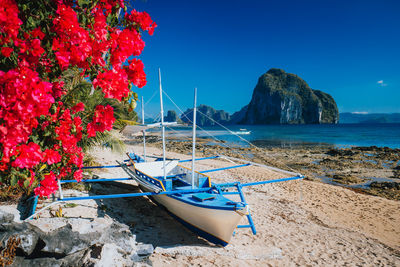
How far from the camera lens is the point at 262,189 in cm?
1139

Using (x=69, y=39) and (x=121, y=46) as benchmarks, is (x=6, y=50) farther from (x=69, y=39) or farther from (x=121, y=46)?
(x=121, y=46)

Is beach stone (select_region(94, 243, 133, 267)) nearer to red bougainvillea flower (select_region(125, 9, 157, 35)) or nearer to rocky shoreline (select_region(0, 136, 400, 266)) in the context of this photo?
rocky shoreline (select_region(0, 136, 400, 266))

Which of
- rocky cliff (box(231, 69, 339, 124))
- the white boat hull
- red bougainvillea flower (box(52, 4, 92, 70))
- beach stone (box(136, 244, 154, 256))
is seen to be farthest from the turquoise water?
rocky cliff (box(231, 69, 339, 124))

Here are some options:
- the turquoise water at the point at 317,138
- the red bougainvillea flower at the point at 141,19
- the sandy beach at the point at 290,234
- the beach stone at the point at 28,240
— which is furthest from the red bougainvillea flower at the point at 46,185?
the turquoise water at the point at 317,138

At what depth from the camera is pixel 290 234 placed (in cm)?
677

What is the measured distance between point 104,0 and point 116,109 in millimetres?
7001

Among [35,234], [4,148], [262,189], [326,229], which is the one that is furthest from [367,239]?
[4,148]

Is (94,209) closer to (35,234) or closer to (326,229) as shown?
(35,234)

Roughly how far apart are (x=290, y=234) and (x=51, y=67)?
725 centimetres

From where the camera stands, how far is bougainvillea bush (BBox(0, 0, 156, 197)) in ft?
4.85

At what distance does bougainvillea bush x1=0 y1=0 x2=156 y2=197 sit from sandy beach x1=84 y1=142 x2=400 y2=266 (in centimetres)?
343

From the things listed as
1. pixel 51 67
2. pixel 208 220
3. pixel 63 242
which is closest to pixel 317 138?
pixel 208 220

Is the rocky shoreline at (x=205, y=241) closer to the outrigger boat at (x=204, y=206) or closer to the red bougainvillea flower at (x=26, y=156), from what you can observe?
the outrigger boat at (x=204, y=206)

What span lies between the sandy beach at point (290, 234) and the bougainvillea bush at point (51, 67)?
3.43 m
